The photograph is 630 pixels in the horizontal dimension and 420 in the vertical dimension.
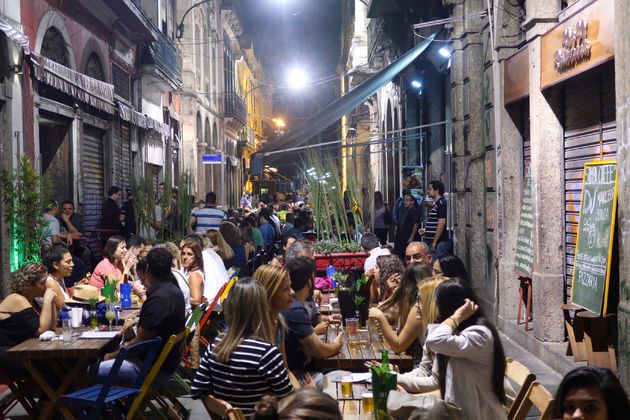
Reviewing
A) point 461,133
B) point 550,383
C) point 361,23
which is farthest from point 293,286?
point 361,23

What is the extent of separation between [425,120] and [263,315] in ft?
50.5

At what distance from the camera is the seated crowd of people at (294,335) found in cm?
305

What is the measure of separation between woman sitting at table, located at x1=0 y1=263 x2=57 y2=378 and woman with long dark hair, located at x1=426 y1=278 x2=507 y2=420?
3.33m

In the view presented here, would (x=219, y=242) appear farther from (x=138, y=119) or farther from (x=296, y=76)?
(x=296, y=76)

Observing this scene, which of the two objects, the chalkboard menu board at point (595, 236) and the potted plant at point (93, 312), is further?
the chalkboard menu board at point (595, 236)

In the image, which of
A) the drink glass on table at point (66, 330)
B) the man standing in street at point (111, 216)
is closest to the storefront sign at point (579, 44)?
the drink glass on table at point (66, 330)

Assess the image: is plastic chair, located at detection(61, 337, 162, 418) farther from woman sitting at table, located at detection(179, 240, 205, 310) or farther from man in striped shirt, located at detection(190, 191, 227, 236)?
man in striped shirt, located at detection(190, 191, 227, 236)

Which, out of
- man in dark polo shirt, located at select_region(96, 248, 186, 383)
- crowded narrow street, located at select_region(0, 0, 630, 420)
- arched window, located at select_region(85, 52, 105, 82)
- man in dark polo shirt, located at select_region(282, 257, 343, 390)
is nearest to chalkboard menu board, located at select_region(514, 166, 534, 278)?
crowded narrow street, located at select_region(0, 0, 630, 420)

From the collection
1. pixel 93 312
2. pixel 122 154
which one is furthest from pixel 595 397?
pixel 122 154

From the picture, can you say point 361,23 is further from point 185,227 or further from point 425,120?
point 185,227

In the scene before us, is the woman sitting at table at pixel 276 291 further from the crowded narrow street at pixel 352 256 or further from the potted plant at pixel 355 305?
the potted plant at pixel 355 305

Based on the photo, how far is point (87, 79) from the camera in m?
14.4

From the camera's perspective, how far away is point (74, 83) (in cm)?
1355

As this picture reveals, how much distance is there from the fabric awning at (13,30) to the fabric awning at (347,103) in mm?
5568
